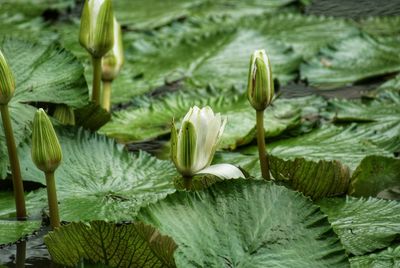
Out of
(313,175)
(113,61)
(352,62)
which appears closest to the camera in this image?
(313,175)

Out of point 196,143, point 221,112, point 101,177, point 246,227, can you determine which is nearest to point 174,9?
point 221,112

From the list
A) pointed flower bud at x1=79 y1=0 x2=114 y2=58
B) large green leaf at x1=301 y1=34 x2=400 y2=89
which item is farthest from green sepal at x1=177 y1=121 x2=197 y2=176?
large green leaf at x1=301 y1=34 x2=400 y2=89

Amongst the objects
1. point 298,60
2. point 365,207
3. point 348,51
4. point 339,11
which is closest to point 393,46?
point 348,51

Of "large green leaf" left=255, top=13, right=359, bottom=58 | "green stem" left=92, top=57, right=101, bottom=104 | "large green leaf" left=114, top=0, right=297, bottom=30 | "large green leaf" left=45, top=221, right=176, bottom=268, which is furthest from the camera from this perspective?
"large green leaf" left=114, top=0, right=297, bottom=30

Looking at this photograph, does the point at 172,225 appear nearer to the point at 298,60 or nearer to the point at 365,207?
the point at 365,207

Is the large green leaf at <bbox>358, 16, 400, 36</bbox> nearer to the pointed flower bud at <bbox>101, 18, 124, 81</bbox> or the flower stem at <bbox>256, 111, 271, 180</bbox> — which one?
the pointed flower bud at <bbox>101, 18, 124, 81</bbox>

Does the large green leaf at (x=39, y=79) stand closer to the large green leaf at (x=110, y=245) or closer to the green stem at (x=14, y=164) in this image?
the green stem at (x=14, y=164)

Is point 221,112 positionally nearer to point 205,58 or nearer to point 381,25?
point 205,58
